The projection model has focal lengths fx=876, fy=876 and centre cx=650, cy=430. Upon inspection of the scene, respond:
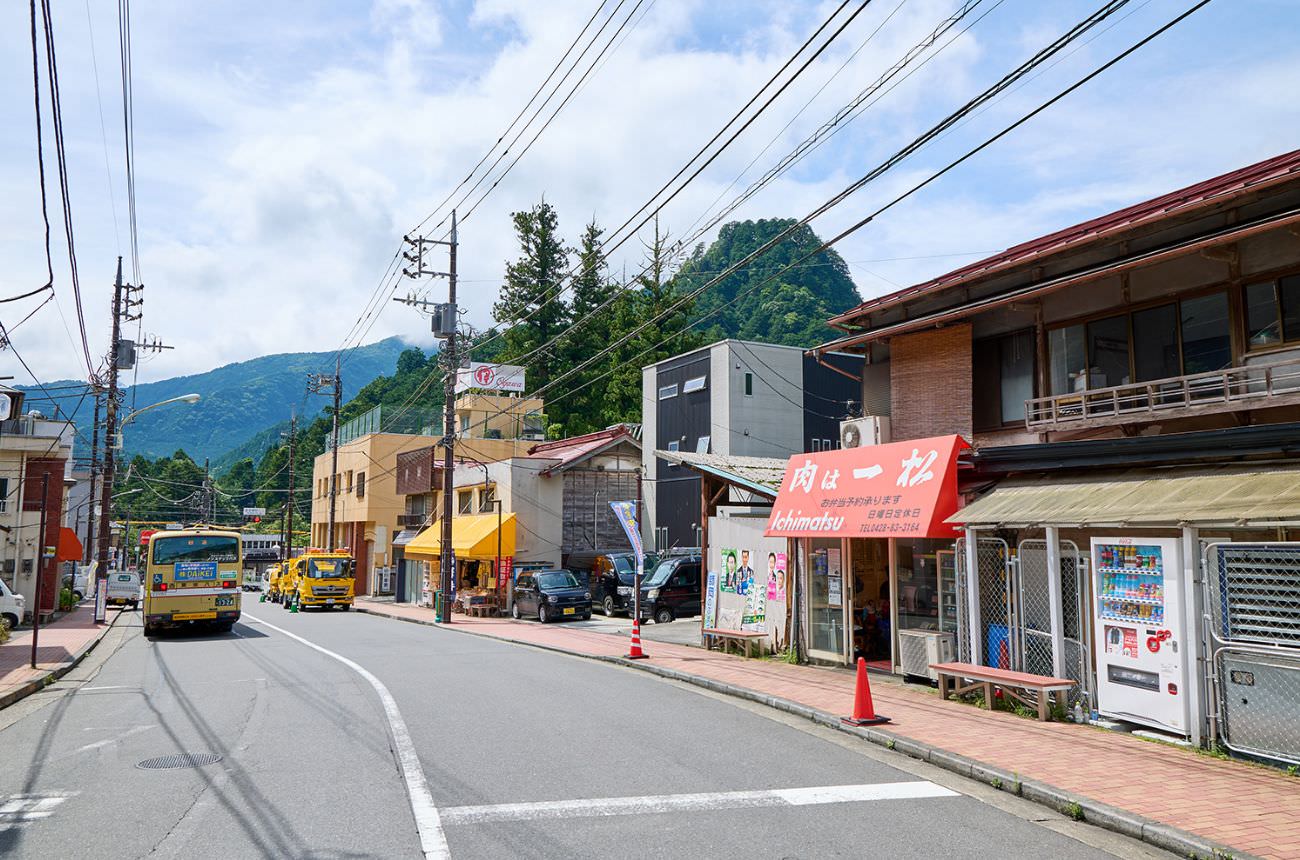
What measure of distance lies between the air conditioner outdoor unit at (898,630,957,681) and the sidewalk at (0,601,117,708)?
13152mm

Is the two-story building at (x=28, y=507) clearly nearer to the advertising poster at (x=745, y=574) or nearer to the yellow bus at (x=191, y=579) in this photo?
the yellow bus at (x=191, y=579)

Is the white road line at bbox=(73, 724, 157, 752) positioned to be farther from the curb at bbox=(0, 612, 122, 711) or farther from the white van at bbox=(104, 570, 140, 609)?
the white van at bbox=(104, 570, 140, 609)

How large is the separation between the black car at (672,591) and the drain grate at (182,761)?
19.7 metres

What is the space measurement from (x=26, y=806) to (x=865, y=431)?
44.9 feet

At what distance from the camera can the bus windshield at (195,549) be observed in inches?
935

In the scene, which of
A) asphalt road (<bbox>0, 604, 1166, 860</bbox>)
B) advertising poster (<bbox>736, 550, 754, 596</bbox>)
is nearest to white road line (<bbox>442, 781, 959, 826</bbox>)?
asphalt road (<bbox>0, 604, 1166, 860</bbox>)

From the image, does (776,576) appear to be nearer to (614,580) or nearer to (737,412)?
(614,580)

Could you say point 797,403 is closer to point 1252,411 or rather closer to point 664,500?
point 664,500

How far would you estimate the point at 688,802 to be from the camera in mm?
7152

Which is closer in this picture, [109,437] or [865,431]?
[865,431]

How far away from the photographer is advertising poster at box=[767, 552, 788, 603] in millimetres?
17500

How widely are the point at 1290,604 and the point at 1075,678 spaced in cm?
318

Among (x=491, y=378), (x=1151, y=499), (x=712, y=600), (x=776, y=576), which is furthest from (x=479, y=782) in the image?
(x=491, y=378)

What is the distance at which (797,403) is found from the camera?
123ft
